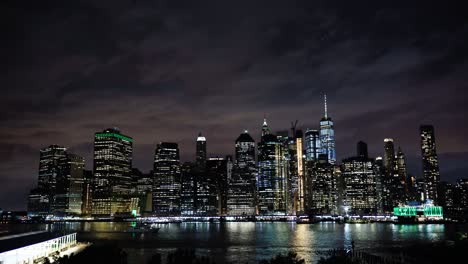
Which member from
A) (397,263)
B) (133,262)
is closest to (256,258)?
(133,262)

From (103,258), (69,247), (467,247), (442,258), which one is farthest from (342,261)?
(69,247)

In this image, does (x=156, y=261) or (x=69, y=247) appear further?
(x=69, y=247)

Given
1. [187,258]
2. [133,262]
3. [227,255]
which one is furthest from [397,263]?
[133,262]

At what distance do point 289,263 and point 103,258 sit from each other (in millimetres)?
25607

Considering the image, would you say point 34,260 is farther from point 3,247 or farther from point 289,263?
point 289,263

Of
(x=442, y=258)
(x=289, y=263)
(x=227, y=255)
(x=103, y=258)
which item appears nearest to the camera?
(x=289, y=263)

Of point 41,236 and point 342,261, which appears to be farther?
point 41,236

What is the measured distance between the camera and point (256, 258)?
81062mm

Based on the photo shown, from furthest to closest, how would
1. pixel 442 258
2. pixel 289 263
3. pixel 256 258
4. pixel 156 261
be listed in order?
pixel 256 258 < pixel 442 258 < pixel 156 261 < pixel 289 263

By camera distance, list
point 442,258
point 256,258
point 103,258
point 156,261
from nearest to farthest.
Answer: point 156,261
point 103,258
point 442,258
point 256,258

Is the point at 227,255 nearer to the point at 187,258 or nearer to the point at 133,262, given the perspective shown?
the point at 133,262

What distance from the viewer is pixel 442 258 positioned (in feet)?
209

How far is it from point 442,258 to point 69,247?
64933 mm

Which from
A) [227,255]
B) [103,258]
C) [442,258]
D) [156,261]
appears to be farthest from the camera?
[227,255]
